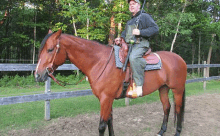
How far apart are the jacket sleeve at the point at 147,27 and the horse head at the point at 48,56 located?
149 cm

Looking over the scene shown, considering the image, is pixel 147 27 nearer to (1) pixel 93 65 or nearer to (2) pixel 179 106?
(1) pixel 93 65

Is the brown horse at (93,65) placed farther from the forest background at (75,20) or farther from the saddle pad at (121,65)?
the forest background at (75,20)

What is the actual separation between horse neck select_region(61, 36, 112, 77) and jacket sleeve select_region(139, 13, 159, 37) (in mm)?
821

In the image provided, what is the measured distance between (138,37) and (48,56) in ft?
5.48

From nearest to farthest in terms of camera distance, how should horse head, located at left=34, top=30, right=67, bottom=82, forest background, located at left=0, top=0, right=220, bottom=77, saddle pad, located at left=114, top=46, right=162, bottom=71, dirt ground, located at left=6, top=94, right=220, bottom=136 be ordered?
horse head, located at left=34, top=30, right=67, bottom=82 < saddle pad, located at left=114, top=46, right=162, bottom=71 < dirt ground, located at left=6, top=94, right=220, bottom=136 < forest background, located at left=0, top=0, right=220, bottom=77

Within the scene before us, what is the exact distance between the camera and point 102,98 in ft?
8.82

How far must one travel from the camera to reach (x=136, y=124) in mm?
4156

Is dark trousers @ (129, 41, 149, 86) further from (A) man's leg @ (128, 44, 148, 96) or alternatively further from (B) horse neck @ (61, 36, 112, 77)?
(B) horse neck @ (61, 36, 112, 77)

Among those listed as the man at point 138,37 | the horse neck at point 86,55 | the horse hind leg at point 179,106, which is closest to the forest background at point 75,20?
the man at point 138,37

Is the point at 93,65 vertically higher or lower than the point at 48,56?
lower

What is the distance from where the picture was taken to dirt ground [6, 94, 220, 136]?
3617mm

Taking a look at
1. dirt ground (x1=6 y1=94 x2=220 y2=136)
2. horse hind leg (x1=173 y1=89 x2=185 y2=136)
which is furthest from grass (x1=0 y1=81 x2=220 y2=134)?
horse hind leg (x1=173 y1=89 x2=185 y2=136)

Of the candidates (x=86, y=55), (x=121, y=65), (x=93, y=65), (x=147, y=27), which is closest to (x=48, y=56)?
(x=86, y=55)

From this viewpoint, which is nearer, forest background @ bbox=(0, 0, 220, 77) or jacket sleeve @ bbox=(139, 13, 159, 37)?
jacket sleeve @ bbox=(139, 13, 159, 37)
